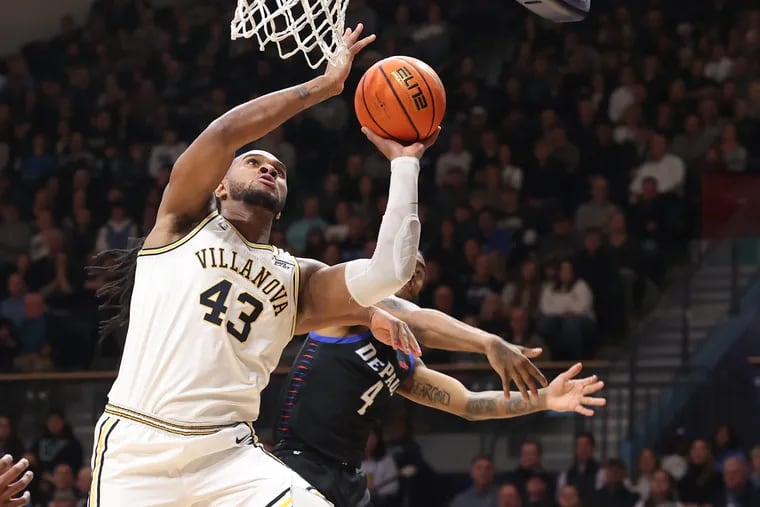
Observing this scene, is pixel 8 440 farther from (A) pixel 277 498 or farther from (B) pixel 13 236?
(A) pixel 277 498

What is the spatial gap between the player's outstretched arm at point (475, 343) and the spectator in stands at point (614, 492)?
Result: 4585 millimetres

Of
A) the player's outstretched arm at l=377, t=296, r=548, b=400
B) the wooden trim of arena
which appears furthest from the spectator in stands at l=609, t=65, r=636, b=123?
the player's outstretched arm at l=377, t=296, r=548, b=400

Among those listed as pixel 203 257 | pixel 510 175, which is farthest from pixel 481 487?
pixel 203 257

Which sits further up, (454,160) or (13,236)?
(13,236)

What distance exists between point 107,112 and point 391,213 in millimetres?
11146

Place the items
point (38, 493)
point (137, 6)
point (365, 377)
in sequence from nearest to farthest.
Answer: point (365, 377)
point (38, 493)
point (137, 6)

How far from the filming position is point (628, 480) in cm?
981

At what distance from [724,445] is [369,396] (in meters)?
4.88

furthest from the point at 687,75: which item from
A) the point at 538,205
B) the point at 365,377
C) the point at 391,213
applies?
the point at 391,213

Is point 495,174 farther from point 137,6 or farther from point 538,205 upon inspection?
point 137,6

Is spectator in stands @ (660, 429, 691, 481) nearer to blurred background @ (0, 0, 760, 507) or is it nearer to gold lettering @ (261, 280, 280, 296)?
blurred background @ (0, 0, 760, 507)


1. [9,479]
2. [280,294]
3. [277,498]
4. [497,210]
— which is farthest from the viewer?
[497,210]

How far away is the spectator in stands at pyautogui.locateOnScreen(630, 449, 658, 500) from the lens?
967cm

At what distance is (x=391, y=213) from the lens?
449 centimetres
